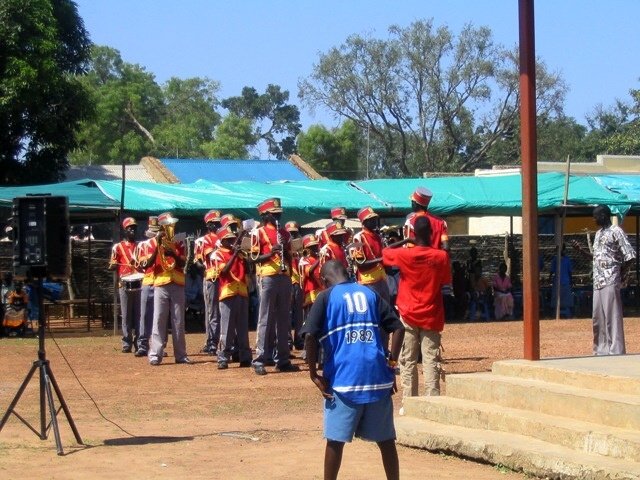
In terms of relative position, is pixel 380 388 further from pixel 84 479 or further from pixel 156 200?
pixel 156 200

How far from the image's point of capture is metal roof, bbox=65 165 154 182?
1380 inches

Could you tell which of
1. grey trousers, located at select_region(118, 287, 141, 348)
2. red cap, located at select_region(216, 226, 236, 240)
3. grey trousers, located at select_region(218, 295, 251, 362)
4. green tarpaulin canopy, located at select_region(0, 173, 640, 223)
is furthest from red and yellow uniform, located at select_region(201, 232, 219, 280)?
green tarpaulin canopy, located at select_region(0, 173, 640, 223)

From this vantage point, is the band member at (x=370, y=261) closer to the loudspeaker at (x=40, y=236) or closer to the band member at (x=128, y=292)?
the band member at (x=128, y=292)

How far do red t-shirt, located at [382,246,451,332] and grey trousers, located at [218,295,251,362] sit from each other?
191 inches

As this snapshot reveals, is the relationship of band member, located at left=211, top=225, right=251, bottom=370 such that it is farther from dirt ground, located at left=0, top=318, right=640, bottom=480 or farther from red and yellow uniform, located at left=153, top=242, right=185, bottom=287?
red and yellow uniform, located at left=153, top=242, right=185, bottom=287

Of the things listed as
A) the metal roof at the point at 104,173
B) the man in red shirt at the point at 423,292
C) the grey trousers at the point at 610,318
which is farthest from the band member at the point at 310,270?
the metal roof at the point at 104,173

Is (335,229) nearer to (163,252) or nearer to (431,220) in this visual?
(163,252)

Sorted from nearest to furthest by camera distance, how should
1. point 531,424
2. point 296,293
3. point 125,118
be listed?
point 531,424 < point 296,293 < point 125,118

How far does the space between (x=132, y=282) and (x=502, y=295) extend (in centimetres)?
1161

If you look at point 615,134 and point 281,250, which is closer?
point 281,250

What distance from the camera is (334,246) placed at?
48.1ft

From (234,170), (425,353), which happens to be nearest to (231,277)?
(425,353)

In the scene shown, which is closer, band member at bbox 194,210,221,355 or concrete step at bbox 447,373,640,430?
concrete step at bbox 447,373,640,430

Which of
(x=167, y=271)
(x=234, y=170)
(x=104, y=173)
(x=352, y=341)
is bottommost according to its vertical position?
(x=352, y=341)
